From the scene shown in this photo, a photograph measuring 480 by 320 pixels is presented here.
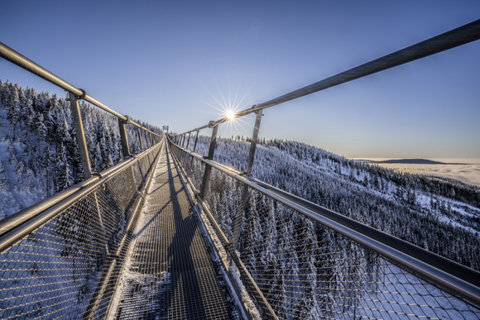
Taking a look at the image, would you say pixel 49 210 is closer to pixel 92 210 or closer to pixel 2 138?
pixel 92 210

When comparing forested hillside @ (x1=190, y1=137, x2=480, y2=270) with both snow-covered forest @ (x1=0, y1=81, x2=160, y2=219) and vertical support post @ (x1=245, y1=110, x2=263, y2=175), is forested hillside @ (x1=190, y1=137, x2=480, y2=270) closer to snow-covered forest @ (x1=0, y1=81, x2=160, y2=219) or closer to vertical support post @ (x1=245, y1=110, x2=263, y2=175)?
vertical support post @ (x1=245, y1=110, x2=263, y2=175)

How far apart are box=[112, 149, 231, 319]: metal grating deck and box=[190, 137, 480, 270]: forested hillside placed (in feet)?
9.27

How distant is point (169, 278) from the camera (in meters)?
2.06

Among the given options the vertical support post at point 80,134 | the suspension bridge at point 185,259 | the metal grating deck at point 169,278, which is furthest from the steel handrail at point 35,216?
the metal grating deck at point 169,278

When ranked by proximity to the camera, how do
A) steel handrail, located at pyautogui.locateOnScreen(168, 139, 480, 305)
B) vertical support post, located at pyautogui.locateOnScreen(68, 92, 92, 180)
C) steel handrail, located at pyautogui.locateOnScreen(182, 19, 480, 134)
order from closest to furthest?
1. steel handrail, located at pyautogui.locateOnScreen(168, 139, 480, 305)
2. steel handrail, located at pyautogui.locateOnScreen(182, 19, 480, 134)
3. vertical support post, located at pyautogui.locateOnScreen(68, 92, 92, 180)

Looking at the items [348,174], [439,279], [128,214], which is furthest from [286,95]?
[348,174]

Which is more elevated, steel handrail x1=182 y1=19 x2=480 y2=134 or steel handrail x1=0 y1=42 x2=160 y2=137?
steel handrail x1=182 y1=19 x2=480 y2=134

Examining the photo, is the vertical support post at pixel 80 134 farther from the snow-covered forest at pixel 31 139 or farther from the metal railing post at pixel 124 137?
the snow-covered forest at pixel 31 139

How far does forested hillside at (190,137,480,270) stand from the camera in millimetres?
55094

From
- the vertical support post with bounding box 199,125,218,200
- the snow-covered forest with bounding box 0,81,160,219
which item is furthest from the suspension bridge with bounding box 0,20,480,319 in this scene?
the snow-covered forest with bounding box 0,81,160,219

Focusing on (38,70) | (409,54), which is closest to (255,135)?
(409,54)

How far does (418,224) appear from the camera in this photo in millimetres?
69250

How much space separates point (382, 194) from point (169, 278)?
16029cm

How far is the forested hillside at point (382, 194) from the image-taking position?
55.1 meters
